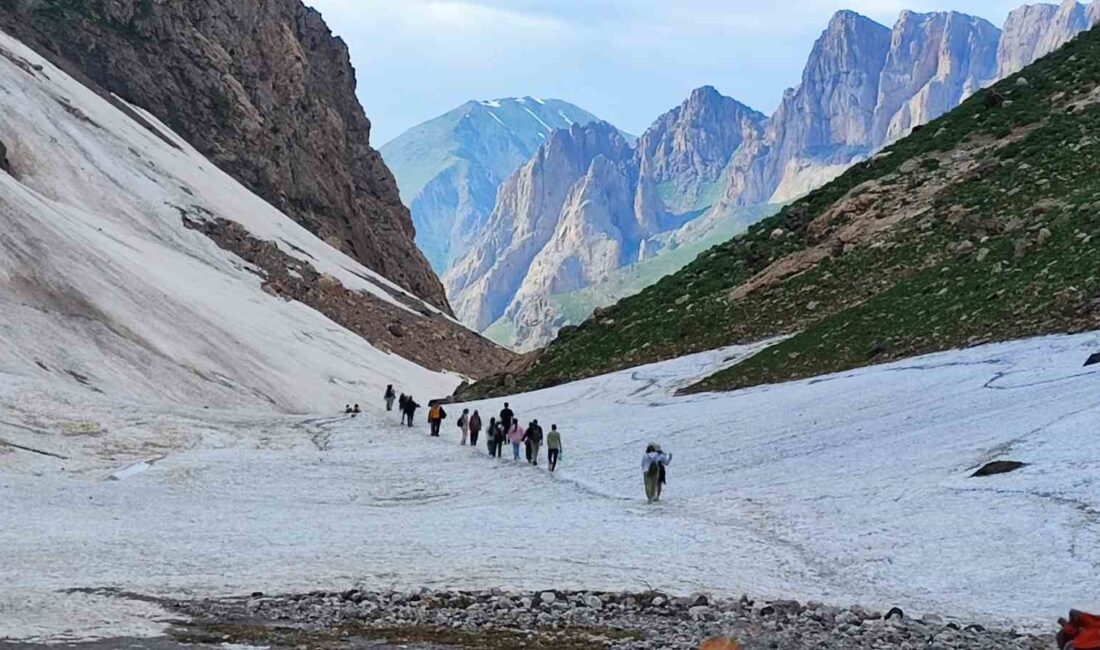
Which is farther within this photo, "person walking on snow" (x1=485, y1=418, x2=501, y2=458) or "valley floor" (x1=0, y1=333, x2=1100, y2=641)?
"person walking on snow" (x1=485, y1=418, x2=501, y2=458)

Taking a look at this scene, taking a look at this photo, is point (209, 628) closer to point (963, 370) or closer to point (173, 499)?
point (173, 499)

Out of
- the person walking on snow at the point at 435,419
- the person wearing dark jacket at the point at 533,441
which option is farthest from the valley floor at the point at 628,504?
the person walking on snow at the point at 435,419

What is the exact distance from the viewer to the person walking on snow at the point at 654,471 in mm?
29047

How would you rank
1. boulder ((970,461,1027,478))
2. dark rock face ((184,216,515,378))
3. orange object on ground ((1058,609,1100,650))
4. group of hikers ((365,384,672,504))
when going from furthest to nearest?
dark rock face ((184,216,515,378)) → group of hikers ((365,384,672,504)) → boulder ((970,461,1027,478)) → orange object on ground ((1058,609,1100,650))

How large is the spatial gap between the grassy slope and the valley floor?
329 cm

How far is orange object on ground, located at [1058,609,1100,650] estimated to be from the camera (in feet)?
37.3

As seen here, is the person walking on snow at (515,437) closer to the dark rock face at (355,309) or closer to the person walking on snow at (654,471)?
the person walking on snow at (654,471)

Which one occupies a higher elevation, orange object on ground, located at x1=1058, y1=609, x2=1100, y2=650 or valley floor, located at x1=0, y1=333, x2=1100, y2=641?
valley floor, located at x1=0, y1=333, x2=1100, y2=641

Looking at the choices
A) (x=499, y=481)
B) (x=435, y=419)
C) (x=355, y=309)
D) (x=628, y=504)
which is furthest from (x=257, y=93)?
(x=628, y=504)

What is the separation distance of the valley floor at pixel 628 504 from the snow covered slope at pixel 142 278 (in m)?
11.7

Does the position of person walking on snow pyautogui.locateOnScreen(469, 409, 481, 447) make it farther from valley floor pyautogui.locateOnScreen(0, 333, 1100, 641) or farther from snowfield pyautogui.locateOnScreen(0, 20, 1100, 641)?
snowfield pyautogui.locateOnScreen(0, 20, 1100, 641)

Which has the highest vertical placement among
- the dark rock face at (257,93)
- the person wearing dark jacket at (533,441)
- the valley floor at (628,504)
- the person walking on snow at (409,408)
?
the dark rock face at (257,93)

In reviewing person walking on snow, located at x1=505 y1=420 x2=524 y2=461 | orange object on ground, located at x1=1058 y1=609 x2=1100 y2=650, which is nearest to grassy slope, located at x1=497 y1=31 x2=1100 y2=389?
person walking on snow, located at x1=505 y1=420 x2=524 y2=461

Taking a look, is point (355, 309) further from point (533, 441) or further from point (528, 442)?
point (533, 441)
